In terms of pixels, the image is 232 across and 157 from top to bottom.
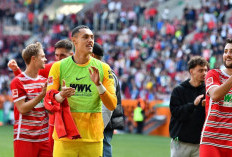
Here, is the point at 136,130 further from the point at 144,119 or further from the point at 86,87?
the point at 86,87

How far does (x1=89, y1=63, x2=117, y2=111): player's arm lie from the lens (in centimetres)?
596

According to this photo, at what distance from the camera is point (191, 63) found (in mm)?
7969

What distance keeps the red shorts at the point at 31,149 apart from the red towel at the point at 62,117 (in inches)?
52.6

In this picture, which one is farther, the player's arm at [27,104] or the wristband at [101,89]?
the player's arm at [27,104]

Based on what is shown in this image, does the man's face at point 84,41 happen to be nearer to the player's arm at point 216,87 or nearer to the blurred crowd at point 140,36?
the player's arm at point 216,87

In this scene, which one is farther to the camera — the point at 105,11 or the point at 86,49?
the point at 105,11

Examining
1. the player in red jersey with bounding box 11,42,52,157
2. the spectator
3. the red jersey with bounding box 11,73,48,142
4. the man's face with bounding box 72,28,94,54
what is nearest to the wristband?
the man's face with bounding box 72,28,94,54

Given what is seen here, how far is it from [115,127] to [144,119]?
1704cm

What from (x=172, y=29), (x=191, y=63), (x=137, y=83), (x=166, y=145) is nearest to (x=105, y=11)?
(x=172, y=29)

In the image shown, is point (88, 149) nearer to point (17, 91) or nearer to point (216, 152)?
point (216, 152)

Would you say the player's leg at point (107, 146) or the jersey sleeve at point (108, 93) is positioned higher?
the jersey sleeve at point (108, 93)

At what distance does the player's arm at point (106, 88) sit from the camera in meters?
5.96

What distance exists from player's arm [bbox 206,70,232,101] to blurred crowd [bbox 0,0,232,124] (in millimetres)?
15206

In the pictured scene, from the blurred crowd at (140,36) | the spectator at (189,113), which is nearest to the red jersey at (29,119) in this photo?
the spectator at (189,113)
